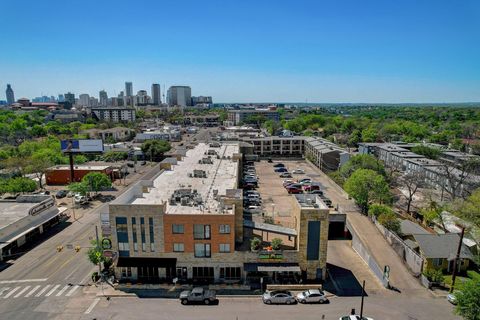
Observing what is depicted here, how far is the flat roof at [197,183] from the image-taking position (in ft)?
146

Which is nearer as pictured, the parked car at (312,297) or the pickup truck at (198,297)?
the pickup truck at (198,297)

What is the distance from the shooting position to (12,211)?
57688mm

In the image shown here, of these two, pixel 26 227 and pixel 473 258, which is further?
pixel 26 227

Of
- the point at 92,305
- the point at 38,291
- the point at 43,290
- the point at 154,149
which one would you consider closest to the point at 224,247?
the point at 92,305

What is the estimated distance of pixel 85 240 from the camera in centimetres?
5453

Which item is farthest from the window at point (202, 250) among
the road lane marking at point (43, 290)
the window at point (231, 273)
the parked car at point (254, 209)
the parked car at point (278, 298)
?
the parked car at point (254, 209)

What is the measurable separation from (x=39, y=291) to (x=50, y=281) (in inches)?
100

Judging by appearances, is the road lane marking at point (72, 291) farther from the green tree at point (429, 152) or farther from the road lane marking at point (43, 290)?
the green tree at point (429, 152)

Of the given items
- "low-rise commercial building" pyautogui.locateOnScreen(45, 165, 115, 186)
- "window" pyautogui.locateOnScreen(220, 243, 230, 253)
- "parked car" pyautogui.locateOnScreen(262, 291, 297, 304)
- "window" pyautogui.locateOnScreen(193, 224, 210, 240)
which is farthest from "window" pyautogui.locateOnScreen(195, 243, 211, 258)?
"low-rise commercial building" pyautogui.locateOnScreen(45, 165, 115, 186)

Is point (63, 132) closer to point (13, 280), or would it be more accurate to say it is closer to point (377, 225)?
point (13, 280)

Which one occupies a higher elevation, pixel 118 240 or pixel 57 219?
pixel 118 240

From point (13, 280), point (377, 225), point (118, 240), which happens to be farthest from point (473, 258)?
point (13, 280)

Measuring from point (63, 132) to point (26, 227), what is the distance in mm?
130884

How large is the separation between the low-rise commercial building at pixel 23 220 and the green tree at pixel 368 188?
195ft
